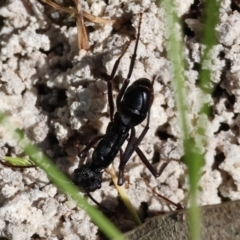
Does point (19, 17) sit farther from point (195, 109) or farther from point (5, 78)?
point (195, 109)

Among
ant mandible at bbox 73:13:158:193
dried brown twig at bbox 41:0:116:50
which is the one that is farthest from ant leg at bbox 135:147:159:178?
dried brown twig at bbox 41:0:116:50

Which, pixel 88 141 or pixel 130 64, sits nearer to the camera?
pixel 130 64

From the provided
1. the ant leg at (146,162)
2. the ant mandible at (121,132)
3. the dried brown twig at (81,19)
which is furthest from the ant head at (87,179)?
the dried brown twig at (81,19)

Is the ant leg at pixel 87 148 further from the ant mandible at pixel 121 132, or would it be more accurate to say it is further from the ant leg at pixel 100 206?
the ant leg at pixel 100 206

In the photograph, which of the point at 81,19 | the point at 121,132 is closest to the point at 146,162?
the point at 121,132

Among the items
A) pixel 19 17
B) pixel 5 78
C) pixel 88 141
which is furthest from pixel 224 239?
pixel 19 17

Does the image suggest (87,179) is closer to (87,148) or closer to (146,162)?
(87,148)

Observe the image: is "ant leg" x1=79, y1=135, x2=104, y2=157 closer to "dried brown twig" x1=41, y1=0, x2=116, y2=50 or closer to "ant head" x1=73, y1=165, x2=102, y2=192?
"ant head" x1=73, y1=165, x2=102, y2=192
